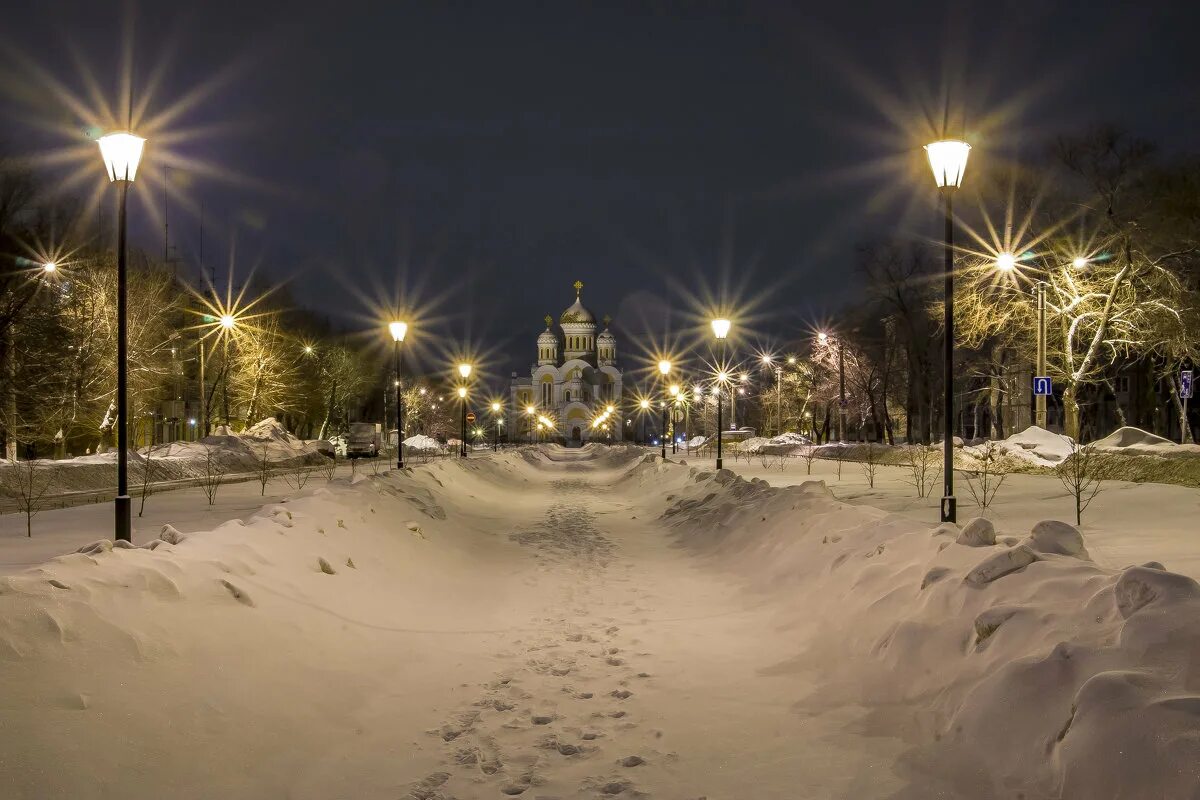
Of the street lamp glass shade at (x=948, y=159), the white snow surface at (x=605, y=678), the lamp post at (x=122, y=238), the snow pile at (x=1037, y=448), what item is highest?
the street lamp glass shade at (x=948, y=159)

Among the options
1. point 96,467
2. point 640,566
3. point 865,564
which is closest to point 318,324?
point 96,467

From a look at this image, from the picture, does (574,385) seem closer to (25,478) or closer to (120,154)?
(25,478)

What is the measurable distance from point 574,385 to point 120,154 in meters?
127

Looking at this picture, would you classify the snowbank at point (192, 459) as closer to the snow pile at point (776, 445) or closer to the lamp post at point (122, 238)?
the lamp post at point (122, 238)

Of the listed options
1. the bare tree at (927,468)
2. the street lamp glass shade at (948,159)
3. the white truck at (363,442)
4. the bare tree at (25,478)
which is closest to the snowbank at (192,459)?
the bare tree at (25,478)

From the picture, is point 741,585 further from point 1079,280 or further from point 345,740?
point 1079,280

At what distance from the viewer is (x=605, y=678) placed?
7.10 m

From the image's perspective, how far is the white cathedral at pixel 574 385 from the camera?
449 feet

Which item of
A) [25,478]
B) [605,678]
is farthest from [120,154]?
[25,478]

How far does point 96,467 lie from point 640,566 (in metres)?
21.9

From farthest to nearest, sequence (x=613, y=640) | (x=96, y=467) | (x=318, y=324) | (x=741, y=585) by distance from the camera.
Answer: (x=318, y=324), (x=96, y=467), (x=741, y=585), (x=613, y=640)

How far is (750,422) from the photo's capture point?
4500 inches

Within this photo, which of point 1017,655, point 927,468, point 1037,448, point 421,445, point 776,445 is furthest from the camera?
point 421,445

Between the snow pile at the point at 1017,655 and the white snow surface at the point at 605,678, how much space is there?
2 cm
